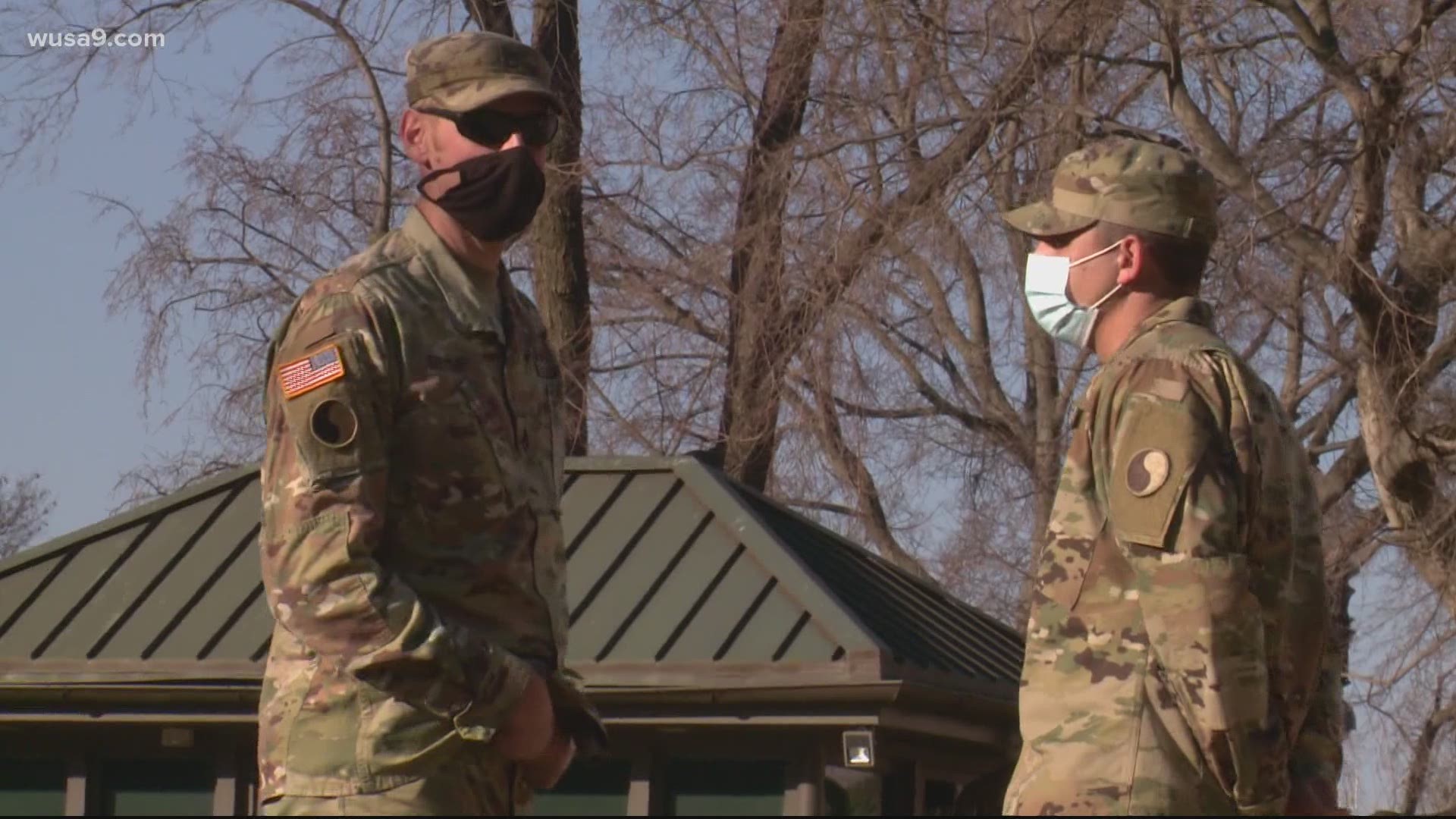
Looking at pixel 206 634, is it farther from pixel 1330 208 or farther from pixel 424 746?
pixel 1330 208

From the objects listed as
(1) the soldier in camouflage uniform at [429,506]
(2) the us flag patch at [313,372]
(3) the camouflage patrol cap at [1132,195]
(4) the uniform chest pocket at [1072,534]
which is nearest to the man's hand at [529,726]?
(1) the soldier in camouflage uniform at [429,506]

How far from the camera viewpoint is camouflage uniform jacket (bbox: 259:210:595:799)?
3787 millimetres

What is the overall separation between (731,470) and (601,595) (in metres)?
6.78

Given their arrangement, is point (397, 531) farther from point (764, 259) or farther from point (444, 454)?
point (764, 259)

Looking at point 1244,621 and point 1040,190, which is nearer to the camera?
point 1244,621

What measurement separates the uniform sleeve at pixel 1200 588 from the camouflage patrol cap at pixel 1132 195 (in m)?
0.49

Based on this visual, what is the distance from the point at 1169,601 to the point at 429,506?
1.31 meters

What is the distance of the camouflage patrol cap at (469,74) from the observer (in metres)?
4.21

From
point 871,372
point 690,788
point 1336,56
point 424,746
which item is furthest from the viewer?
point 871,372

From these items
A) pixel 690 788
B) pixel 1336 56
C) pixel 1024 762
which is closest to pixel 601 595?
pixel 690 788

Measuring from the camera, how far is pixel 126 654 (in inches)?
368

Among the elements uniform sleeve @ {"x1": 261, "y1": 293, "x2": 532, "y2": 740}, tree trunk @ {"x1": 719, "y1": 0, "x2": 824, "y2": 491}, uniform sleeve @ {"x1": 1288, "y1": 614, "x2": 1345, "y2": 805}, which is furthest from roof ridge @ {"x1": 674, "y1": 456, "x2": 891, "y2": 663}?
tree trunk @ {"x1": 719, "y1": 0, "x2": 824, "y2": 491}

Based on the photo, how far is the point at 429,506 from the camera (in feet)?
13.0

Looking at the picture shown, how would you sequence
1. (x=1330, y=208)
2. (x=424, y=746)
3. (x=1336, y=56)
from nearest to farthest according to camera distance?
(x=424, y=746) → (x=1336, y=56) → (x=1330, y=208)
